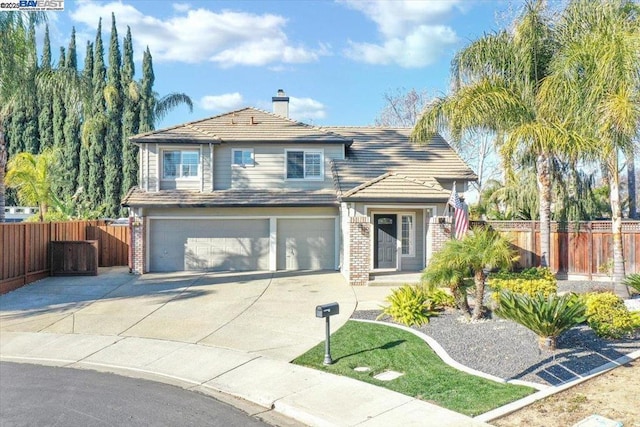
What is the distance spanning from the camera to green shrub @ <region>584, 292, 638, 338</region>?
8.95 metres

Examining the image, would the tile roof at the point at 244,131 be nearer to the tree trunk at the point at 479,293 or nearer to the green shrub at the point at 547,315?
the tree trunk at the point at 479,293

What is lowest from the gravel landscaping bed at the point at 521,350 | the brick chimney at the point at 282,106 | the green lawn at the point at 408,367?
the green lawn at the point at 408,367

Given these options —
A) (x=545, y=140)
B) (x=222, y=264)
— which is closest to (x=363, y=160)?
(x=222, y=264)

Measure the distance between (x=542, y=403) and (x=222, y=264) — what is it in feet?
48.5

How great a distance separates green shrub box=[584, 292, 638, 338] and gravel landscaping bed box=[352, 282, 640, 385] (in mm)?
152

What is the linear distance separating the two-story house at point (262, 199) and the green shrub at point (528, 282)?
4907 mm

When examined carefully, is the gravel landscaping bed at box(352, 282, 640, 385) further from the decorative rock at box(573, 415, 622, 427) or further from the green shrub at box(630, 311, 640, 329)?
the decorative rock at box(573, 415, 622, 427)

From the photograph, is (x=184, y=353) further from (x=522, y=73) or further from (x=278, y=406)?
(x=522, y=73)

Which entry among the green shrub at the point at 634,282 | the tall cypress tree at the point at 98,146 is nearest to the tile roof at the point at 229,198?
the green shrub at the point at 634,282

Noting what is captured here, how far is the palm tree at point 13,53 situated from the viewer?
1506cm

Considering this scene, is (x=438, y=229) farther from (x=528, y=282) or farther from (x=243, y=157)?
(x=243, y=157)

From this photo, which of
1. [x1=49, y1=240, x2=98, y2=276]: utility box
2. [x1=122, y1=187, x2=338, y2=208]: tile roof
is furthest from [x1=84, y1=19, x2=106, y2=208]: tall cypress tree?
[x1=122, y1=187, x2=338, y2=208]: tile roof

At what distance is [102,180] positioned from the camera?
128ft

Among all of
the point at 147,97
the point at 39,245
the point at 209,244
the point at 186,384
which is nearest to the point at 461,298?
the point at 186,384
